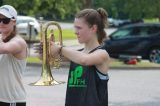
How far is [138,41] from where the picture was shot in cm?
2055

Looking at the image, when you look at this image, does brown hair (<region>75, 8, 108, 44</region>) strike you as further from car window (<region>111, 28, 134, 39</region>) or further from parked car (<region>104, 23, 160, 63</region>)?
car window (<region>111, 28, 134, 39</region>)

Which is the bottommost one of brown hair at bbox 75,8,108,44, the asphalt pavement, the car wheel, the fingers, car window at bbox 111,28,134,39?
the asphalt pavement

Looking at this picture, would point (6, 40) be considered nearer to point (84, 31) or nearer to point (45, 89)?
point (84, 31)

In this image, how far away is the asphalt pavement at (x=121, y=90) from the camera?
1044 centimetres

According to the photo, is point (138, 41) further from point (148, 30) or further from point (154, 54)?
point (154, 54)

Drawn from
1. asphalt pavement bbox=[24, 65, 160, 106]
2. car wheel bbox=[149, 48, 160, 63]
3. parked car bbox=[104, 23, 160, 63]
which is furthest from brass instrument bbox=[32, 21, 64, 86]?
car wheel bbox=[149, 48, 160, 63]

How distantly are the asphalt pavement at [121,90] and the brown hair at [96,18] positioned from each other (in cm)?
525

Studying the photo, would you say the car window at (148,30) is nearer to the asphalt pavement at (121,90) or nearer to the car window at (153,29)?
the car window at (153,29)

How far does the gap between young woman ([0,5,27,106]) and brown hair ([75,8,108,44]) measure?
743 millimetres

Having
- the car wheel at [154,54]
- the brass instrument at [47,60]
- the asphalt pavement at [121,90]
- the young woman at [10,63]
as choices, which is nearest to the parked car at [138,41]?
the car wheel at [154,54]

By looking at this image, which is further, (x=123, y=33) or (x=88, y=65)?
(x=123, y=33)

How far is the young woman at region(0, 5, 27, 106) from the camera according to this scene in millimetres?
4295

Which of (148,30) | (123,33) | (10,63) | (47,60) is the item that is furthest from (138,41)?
(47,60)

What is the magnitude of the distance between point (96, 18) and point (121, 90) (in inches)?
337
